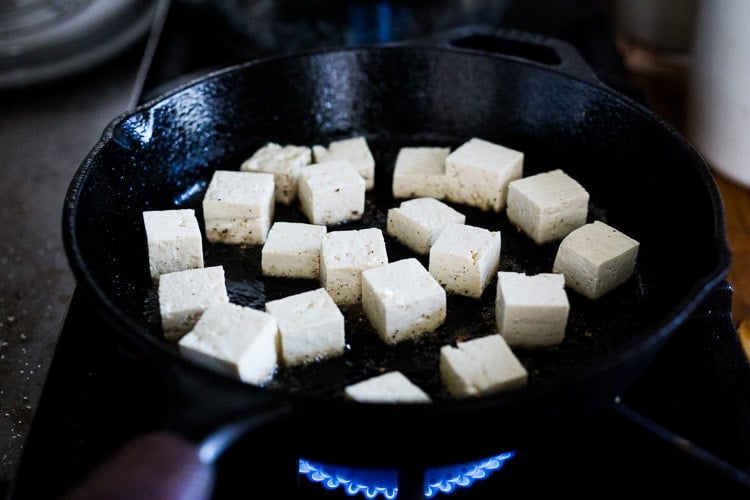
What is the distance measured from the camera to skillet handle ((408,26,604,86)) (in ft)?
5.32

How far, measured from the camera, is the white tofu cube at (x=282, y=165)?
1611mm

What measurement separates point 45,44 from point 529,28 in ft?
4.74

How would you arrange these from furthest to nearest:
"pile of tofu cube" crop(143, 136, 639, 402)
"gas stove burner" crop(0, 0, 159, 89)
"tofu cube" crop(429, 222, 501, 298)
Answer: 1. "gas stove burner" crop(0, 0, 159, 89)
2. "tofu cube" crop(429, 222, 501, 298)
3. "pile of tofu cube" crop(143, 136, 639, 402)

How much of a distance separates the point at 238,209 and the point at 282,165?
0.19 m

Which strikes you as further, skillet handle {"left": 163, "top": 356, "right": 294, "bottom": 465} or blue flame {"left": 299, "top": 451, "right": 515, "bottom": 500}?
blue flame {"left": 299, "top": 451, "right": 515, "bottom": 500}

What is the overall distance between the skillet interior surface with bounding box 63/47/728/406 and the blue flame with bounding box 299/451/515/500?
0.13 metres

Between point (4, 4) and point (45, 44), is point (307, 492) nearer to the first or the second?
point (45, 44)

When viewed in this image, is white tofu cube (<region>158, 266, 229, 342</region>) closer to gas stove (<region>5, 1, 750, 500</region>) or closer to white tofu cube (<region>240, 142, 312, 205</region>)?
gas stove (<region>5, 1, 750, 500</region>)

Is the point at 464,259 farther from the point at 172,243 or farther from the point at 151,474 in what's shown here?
the point at 151,474

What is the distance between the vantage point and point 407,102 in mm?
1799

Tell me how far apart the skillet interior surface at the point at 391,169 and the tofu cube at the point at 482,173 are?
32mm

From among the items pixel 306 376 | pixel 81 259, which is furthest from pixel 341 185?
pixel 81 259

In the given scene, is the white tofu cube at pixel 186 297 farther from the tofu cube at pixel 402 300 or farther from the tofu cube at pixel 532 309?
the tofu cube at pixel 532 309

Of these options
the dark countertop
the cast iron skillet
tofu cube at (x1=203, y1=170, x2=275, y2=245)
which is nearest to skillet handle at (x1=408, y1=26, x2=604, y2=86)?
the cast iron skillet
